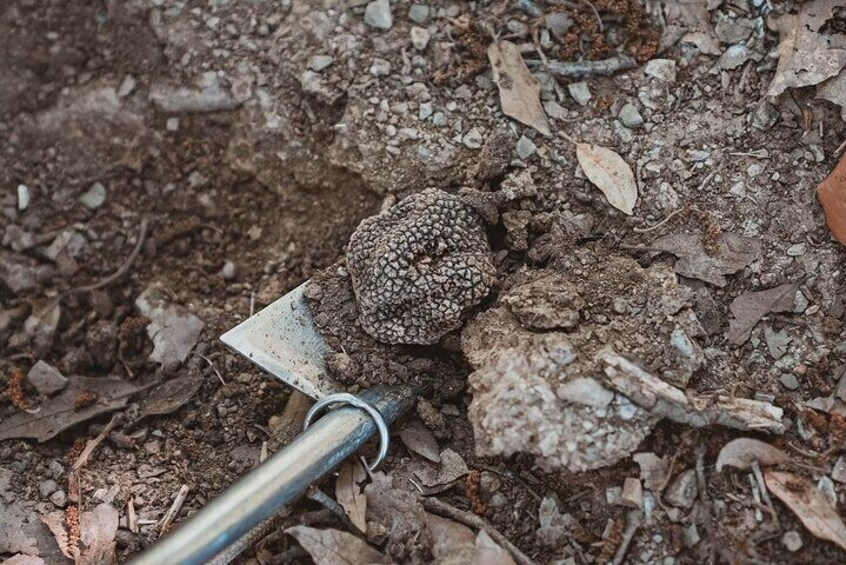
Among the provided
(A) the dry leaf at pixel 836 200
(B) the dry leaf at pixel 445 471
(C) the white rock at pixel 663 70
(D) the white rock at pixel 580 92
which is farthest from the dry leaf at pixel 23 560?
(A) the dry leaf at pixel 836 200

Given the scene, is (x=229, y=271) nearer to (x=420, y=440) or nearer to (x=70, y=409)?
(x=70, y=409)

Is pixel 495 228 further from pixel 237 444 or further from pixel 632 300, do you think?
pixel 237 444

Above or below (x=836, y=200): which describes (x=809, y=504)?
below

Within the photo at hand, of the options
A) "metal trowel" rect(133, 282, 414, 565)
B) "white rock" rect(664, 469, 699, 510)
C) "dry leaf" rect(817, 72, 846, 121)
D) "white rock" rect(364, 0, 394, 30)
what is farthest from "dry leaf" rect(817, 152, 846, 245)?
"white rock" rect(364, 0, 394, 30)

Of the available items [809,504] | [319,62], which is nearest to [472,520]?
[809,504]

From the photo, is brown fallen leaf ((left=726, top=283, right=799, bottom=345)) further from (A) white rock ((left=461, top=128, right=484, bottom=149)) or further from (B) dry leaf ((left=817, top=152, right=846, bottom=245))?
(A) white rock ((left=461, top=128, right=484, bottom=149))

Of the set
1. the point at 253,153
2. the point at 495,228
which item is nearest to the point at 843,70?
the point at 495,228

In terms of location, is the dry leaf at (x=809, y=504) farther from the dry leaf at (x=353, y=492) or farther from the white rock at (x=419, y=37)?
the white rock at (x=419, y=37)
